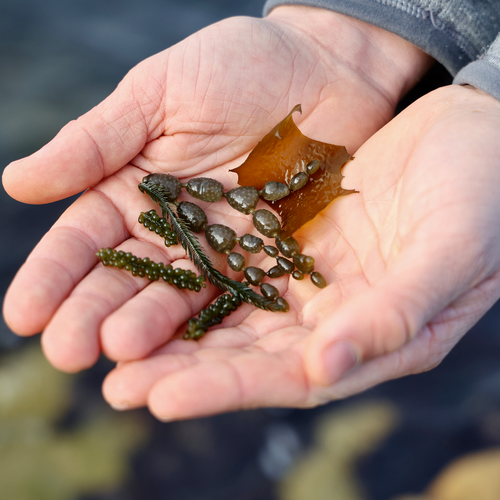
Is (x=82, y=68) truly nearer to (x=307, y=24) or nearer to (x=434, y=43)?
(x=307, y=24)

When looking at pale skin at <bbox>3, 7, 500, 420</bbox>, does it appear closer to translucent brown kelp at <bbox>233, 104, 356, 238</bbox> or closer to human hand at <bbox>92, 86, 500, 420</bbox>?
human hand at <bbox>92, 86, 500, 420</bbox>

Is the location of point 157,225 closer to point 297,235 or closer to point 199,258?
point 199,258

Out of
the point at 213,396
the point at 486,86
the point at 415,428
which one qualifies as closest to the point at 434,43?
the point at 486,86

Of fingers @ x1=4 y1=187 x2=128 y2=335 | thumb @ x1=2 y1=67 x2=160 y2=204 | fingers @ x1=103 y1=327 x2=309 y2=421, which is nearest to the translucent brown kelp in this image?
thumb @ x1=2 y1=67 x2=160 y2=204

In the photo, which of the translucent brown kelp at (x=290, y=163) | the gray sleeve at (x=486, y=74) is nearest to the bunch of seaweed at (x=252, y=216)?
the translucent brown kelp at (x=290, y=163)

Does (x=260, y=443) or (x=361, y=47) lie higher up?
(x=361, y=47)

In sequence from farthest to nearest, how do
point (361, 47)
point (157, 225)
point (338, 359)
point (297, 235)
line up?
point (361, 47)
point (297, 235)
point (157, 225)
point (338, 359)

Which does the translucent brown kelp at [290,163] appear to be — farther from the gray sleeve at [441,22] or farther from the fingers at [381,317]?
the gray sleeve at [441,22]

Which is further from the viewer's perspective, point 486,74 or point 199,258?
point 486,74

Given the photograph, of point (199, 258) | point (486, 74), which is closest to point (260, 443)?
point (199, 258)
